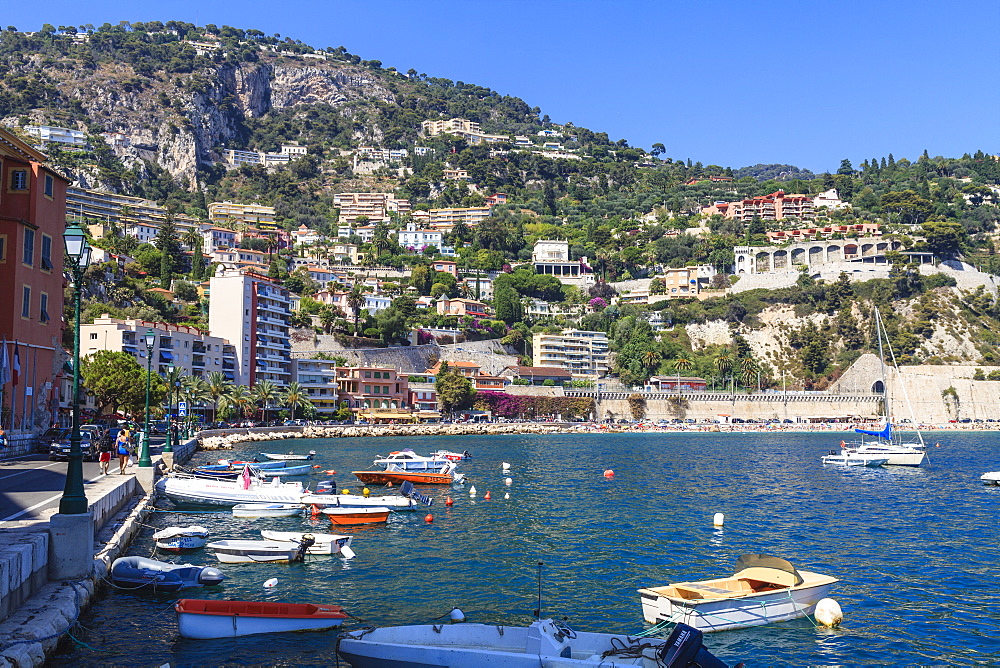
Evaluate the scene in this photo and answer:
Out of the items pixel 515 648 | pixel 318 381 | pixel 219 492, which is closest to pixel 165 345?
pixel 318 381

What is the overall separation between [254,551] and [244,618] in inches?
286

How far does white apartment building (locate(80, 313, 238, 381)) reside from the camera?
7900 centimetres

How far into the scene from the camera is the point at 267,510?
3284cm

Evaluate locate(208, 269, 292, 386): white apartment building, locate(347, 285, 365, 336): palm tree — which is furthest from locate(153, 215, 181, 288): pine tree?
locate(208, 269, 292, 386): white apartment building

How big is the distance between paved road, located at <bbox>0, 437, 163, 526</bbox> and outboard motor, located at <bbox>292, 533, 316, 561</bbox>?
6500mm

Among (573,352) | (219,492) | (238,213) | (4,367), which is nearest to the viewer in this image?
(219,492)

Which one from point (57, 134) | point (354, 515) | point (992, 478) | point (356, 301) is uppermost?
point (57, 134)

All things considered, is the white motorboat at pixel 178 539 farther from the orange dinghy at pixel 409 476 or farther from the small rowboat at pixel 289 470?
the small rowboat at pixel 289 470

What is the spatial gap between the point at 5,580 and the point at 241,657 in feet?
14.7

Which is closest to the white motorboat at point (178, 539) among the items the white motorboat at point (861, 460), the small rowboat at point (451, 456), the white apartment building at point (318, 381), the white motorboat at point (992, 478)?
the small rowboat at point (451, 456)

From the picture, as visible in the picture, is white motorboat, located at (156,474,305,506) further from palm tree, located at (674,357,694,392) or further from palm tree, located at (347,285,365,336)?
palm tree, located at (674,357,694,392)

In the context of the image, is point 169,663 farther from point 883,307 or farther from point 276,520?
point 883,307

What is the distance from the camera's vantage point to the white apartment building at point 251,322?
311ft

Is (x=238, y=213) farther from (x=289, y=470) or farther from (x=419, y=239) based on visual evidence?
(x=289, y=470)
